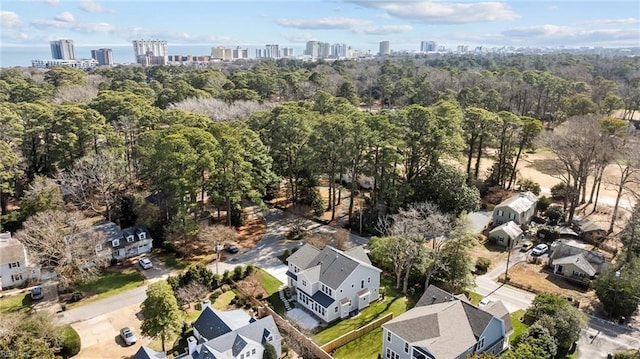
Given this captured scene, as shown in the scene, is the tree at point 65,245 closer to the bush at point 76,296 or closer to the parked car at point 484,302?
the bush at point 76,296

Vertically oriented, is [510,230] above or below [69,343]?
above

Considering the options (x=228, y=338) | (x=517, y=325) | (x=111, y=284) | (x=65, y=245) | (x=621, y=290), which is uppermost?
(x=65, y=245)

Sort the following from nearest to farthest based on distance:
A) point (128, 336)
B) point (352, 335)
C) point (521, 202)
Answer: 1. point (128, 336)
2. point (352, 335)
3. point (521, 202)

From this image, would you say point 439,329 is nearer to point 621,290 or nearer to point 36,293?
point 621,290

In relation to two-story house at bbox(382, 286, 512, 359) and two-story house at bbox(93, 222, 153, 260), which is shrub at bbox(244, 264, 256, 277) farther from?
two-story house at bbox(382, 286, 512, 359)

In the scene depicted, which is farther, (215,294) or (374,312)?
(215,294)

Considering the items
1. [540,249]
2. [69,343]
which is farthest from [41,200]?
[540,249]
